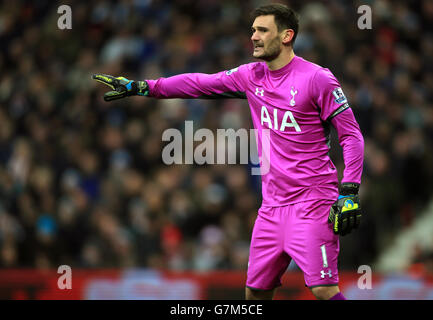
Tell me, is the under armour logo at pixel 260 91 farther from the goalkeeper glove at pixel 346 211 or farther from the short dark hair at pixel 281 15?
the goalkeeper glove at pixel 346 211

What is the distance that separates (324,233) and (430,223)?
531 centimetres

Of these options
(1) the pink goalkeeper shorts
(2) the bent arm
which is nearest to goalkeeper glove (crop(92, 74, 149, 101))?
(1) the pink goalkeeper shorts

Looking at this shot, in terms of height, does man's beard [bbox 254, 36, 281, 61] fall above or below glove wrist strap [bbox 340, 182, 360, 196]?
above

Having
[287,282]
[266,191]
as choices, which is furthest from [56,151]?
[266,191]

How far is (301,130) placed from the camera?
17.2ft

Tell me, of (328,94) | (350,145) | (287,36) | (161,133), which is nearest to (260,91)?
(287,36)

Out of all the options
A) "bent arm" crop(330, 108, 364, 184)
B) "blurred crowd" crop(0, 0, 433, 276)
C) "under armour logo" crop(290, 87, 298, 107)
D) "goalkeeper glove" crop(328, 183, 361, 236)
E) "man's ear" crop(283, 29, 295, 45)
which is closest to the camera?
"goalkeeper glove" crop(328, 183, 361, 236)

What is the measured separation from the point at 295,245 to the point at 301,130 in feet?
2.63

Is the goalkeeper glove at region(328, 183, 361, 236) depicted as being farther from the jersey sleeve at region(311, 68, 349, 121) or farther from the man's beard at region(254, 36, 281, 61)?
the man's beard at region(254, 36, 281, 61)

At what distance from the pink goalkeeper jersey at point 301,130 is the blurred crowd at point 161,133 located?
380 centimetres

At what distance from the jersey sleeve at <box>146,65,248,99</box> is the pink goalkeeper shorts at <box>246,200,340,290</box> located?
0.95 m

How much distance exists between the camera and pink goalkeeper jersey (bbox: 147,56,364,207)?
5094 mm

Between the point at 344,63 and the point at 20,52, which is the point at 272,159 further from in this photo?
the point at 20,52

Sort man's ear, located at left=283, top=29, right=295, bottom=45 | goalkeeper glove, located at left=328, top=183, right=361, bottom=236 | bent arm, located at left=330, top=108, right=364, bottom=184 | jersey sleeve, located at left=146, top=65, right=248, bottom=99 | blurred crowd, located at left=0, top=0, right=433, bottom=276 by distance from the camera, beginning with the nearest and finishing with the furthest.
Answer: goalkeeper glove, located at left=328, top=183, right=361, bottom=236, bent arm, located at left=330, top=108, right=364, bottom=184, man's ear, located at left=283, top=29, right=295, bottom=45, jersey sleeve, located at left=146, top=65, right=248, bottom=99, blurred crowd, located at left=0, top=0, right=433, bottom=276
